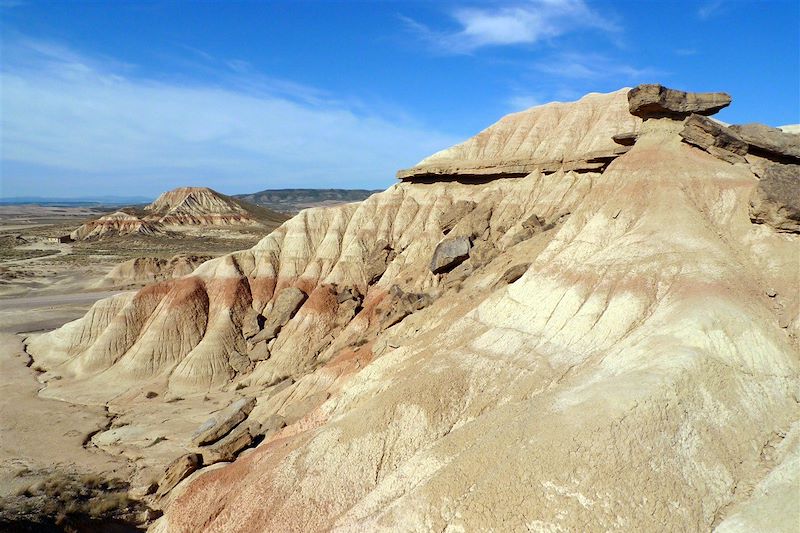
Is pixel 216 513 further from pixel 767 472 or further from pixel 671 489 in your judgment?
pixel 767 472

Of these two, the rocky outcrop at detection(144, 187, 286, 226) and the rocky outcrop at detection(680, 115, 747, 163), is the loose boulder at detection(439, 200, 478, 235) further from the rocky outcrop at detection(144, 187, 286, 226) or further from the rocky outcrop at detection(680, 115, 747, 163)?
the rocky outcrop at detection(144, 187, 286, 226)

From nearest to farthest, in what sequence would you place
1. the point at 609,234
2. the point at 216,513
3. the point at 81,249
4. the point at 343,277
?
1. the point at 216,513
2. the point at 609,234
3. the point at 343,277
4. the point at 81,249

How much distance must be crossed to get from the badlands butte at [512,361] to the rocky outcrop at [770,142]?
4.9 inches

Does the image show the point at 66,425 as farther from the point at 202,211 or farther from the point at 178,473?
the point at 202,211

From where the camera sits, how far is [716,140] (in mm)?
23797

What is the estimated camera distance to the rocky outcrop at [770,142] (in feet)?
75.6

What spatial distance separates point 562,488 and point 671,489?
96.4 inches

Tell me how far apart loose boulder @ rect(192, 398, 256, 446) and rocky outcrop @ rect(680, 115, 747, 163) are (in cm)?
2496

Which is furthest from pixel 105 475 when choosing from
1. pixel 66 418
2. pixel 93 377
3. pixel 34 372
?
pixel 34 372

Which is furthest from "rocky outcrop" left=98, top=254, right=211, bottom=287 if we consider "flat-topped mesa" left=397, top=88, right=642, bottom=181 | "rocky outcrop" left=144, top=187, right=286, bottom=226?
"rocky outcrop" left=144, top=187, right=286, bottom=226

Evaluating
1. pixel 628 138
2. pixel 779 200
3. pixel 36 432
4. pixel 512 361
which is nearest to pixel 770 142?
pixel 779 200

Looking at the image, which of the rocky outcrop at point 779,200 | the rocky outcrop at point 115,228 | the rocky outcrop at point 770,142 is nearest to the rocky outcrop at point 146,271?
the rocky outcrop at point 115,228

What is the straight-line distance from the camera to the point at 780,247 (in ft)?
64.2

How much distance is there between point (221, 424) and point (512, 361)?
48.4 ft
